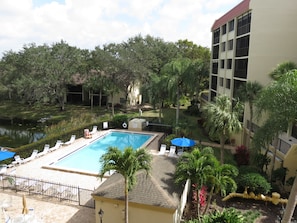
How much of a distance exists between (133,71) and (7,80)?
21439mm

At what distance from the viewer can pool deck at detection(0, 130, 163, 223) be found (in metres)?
13.0

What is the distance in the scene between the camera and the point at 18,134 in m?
32.9

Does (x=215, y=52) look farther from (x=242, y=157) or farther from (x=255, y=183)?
(x=255, y=183)

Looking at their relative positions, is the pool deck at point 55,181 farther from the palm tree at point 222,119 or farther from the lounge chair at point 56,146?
the palm tree at point 222,119

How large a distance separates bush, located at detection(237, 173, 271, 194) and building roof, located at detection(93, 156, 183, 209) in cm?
437

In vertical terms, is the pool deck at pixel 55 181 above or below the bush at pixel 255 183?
below

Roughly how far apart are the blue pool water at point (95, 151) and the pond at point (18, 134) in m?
9.47

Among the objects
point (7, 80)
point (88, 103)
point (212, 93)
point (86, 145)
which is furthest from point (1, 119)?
point (212, 93)

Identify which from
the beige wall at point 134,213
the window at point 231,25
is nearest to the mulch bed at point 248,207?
the beige wall at point 134,213

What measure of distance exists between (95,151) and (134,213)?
518 inches

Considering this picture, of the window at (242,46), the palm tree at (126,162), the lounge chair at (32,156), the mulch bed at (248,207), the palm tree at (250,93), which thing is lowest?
the mulch bed at (248,207)

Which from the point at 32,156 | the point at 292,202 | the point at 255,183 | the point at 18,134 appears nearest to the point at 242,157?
the point at 255,183

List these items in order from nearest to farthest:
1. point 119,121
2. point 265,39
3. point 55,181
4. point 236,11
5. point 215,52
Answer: point 55,181, point 265,39, point 236,11, point 119,121, point 215,52

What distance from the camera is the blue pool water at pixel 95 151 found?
20131 millimetres
